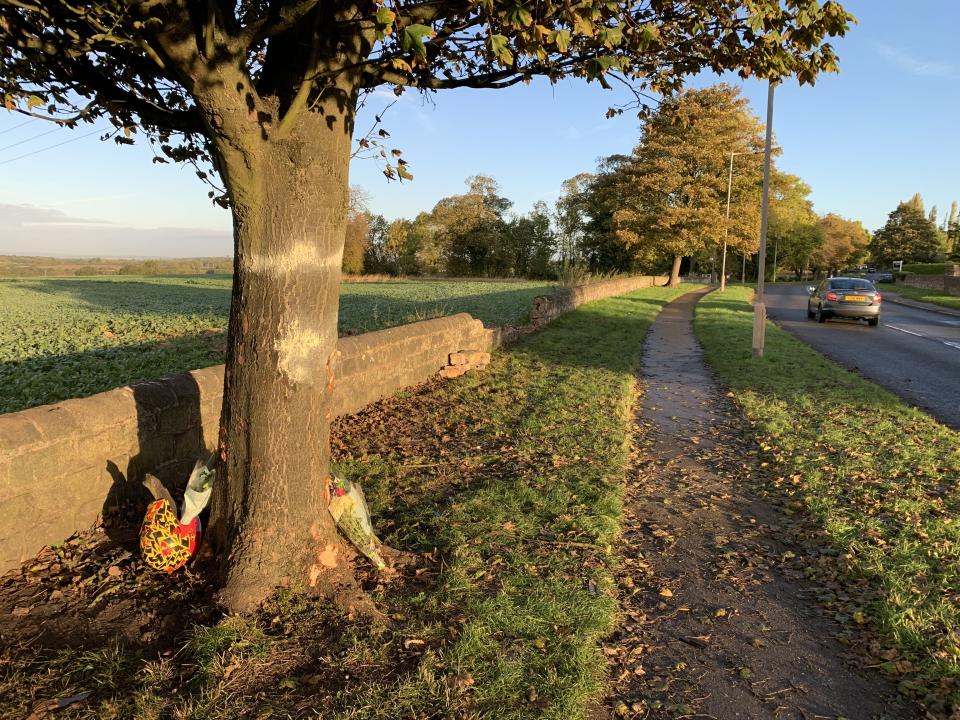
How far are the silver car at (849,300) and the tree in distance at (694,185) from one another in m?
18.7

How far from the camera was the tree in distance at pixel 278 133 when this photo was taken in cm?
288

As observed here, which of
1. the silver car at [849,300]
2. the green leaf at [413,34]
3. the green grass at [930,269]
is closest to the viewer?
the green leaf at [413,34]

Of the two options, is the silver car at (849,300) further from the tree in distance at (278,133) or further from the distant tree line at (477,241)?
the distant tree line at (477,241)

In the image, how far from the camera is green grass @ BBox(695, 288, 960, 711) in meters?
3.22

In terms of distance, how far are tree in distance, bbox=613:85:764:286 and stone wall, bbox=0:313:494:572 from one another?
38005 millimetres

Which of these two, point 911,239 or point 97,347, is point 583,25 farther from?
point 911,239

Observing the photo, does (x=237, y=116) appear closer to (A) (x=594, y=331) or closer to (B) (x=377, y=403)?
(B) (x=377, y=403)

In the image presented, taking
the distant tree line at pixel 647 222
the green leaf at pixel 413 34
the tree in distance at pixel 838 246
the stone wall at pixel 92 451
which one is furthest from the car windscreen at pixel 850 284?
the tree in distance at pixel 838 246

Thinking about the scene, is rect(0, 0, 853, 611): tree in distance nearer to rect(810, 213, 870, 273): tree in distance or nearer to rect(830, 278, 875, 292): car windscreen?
rect(830, 278, 875, 292): car windscreen

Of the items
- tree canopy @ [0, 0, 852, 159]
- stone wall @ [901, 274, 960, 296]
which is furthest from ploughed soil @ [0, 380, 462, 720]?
stone wall @ [901, 274, 960, 296]

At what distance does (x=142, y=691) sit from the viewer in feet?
8.53

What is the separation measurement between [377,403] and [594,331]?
375 inches

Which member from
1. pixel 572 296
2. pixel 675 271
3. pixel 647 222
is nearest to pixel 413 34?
pixel 572 296

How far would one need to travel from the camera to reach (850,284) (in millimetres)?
20875
